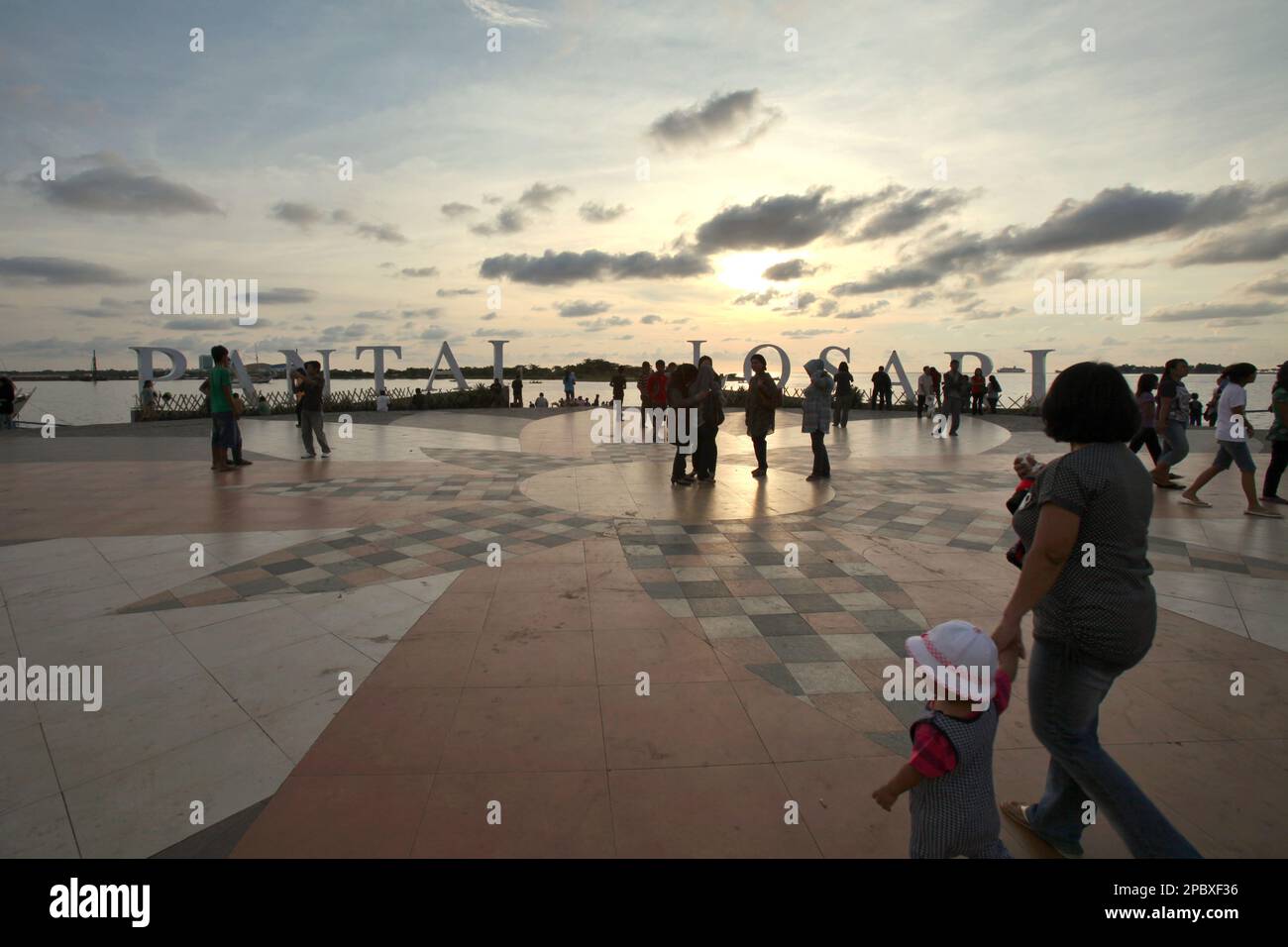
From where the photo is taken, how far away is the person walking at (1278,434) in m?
7.34

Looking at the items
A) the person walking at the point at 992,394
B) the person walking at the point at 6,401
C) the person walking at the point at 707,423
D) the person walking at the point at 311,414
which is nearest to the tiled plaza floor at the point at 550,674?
the person walking at the point at 707,423

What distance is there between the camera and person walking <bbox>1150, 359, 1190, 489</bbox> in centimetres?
842

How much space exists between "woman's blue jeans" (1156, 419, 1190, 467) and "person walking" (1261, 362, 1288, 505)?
2.87 ft

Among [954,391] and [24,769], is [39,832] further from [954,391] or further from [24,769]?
[954,391]

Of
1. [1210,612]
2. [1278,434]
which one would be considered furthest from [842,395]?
[1210,612]

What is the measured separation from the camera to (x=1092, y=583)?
6.71 ft

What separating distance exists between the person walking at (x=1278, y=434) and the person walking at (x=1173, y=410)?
2.81 feet

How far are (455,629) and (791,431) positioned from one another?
14786 millimetres

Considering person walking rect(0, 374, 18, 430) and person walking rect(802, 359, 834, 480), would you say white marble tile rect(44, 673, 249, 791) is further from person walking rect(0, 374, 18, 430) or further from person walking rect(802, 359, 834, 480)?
person walking rect(0, 374, 18, 430)

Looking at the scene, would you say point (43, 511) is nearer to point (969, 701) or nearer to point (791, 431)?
point (969, 701)

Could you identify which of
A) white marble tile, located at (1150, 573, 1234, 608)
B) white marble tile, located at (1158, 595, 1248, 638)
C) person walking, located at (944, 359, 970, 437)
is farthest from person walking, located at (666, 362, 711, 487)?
person walking, located at (944, 359, 970, 437)

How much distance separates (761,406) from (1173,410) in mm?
5478

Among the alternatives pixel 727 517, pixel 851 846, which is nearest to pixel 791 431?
pixel 727 517

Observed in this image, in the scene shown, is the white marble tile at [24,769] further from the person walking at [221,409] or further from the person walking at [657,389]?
the person walking at [657,389]
